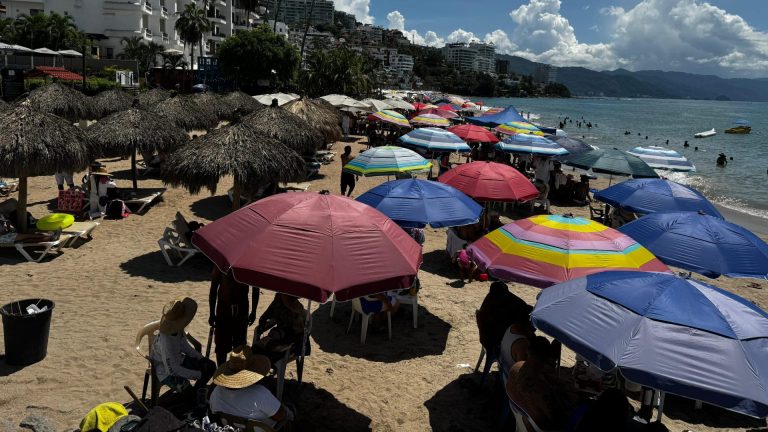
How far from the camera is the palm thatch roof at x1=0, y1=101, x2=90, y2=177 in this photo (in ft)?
26.8

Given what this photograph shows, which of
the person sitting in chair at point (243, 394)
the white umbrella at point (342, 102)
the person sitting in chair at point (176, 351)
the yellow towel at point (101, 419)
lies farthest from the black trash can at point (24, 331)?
the white umbrella at point (342, 102)

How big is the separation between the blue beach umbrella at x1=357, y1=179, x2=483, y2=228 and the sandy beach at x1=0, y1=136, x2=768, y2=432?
4.77ft

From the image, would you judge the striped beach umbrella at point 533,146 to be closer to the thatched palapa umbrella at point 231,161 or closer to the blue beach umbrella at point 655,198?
the blue beach umbrella at point 655,198

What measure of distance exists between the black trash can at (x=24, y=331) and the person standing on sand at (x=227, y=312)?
1.85 metres

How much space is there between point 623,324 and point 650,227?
3.04 meters

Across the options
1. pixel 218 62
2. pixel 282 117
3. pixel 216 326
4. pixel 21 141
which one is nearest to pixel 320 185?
pixel 282 117

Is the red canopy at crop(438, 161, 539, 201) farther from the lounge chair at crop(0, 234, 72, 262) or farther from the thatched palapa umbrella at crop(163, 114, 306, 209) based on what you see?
the lounge chair at crop(0, 234, 72, 262)

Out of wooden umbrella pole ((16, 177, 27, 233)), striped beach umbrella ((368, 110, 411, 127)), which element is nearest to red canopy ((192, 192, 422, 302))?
wooden umbrella pole ((16, 177, 27, 233))

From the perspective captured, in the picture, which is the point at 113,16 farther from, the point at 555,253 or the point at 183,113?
the point at 555,253

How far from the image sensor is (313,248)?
13.0 feet

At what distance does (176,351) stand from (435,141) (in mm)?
10539

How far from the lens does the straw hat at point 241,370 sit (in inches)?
150

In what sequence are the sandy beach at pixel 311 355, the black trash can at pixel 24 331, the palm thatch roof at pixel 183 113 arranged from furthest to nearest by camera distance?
the palm thatch roof at pixel 183 113 → the black trash can at pixel 24 331 → the sandy beach at pixel 311 355

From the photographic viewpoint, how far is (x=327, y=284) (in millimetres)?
3678
